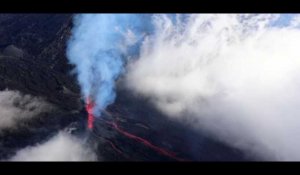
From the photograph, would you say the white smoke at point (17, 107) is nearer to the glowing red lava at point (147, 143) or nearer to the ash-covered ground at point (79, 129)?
the ash-covered ground at point (79, 129)

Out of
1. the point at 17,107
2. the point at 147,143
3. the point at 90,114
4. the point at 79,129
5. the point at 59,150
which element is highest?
the point at 17,107

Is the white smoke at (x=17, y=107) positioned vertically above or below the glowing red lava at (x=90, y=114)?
above

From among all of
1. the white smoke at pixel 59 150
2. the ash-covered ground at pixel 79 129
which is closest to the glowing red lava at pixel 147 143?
the ash-covered ground at pixel 79 129

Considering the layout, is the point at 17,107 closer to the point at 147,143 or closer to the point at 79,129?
the point at 79,129

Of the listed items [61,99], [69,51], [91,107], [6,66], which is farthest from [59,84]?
[69,51]

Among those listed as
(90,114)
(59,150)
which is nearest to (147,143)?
(90,114)

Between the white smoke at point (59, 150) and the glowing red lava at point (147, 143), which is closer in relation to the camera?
the white smoke at point (59, 150)
